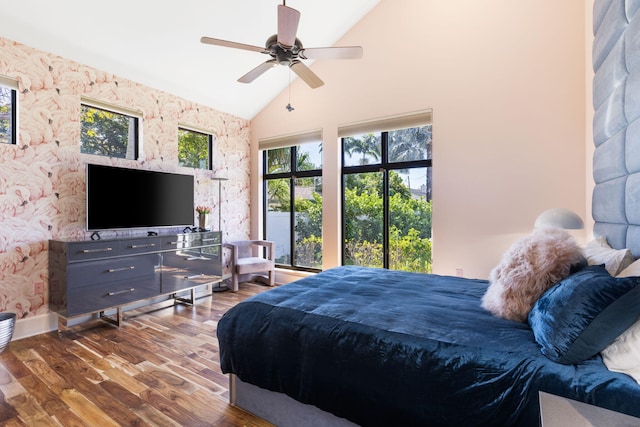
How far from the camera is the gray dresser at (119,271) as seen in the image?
2.77 m

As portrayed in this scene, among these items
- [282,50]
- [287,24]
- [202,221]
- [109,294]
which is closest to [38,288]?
[109,294]

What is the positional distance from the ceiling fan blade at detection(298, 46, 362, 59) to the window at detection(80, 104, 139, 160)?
2.51m

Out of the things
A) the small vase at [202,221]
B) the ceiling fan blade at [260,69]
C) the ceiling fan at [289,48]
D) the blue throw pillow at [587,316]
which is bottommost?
the blue throw pillow at [587,316]

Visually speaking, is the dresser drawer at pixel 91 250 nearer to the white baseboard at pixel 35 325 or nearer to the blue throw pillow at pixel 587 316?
the white baseboard at pixel 35 325

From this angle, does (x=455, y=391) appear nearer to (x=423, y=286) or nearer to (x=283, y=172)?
(x=423, y=286)

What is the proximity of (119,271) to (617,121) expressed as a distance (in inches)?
163

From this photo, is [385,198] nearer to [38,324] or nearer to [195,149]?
[195,149]

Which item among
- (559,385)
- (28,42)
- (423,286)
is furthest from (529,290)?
(28,42)

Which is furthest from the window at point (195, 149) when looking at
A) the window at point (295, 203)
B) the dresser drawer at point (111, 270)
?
the dresser drawer at point (111, 270)

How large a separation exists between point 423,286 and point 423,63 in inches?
109

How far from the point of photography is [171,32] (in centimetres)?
323

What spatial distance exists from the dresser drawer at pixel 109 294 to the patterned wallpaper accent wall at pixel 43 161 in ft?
1.69

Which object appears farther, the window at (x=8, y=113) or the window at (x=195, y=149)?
the window at (x=195, y=149)

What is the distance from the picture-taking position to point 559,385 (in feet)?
3.29
